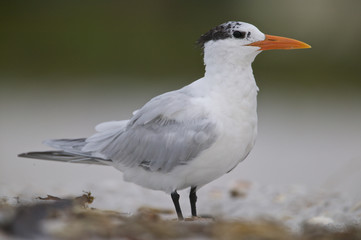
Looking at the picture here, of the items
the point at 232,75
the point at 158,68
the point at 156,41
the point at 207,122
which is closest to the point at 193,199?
the point at 207,122

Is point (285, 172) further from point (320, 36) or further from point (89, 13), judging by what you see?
point (89, 13)

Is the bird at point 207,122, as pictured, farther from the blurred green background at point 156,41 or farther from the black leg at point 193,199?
the blurred green background at point 156,41

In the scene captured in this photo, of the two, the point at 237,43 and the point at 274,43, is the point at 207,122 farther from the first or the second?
the point at 274,43

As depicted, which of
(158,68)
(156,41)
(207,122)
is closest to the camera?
(207,122)

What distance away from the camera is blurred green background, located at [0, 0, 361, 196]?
845 cm

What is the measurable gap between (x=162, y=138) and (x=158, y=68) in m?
8.24

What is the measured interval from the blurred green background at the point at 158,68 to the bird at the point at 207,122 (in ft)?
10.2

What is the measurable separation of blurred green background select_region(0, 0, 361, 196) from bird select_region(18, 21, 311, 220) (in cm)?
311

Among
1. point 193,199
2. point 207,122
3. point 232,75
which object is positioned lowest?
point 193,199

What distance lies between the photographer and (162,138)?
163 inches

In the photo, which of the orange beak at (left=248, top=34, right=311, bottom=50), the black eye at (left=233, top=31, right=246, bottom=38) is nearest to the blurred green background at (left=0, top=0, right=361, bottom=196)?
the orange beak at (left=248, top=34, right=311, bottom=50)

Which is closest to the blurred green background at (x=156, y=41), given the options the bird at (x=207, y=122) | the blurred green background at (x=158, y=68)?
the blurred green background at (x=158, y=68)

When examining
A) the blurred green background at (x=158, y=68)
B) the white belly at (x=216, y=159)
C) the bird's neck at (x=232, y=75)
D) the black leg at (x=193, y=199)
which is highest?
the blurred green background at (x=158, y=68)

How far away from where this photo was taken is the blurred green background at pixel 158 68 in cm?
845
